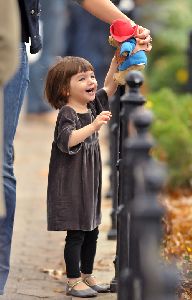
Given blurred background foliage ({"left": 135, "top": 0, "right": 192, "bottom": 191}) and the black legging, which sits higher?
blurred background foliage ({"left": 135, "top": 0, "right": 192, "bottom": 191})

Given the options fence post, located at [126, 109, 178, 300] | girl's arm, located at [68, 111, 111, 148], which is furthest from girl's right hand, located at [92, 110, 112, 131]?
fence post, located at [126, 109, 178, 300]

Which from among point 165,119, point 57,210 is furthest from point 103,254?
point 165,119

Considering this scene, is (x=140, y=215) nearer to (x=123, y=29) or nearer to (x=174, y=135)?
(x=123, y=29)

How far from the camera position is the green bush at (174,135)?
9.00 meters

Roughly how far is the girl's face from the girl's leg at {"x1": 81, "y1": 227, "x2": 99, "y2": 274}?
0.65 m

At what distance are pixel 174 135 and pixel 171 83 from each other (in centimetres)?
498

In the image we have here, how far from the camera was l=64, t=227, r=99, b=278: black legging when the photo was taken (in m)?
5.43

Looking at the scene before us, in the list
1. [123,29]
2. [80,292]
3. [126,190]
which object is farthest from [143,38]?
[80,292]

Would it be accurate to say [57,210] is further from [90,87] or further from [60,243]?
[60,243]

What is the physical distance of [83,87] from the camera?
5312 millimetres

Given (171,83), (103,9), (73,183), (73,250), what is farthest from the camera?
(171,83)

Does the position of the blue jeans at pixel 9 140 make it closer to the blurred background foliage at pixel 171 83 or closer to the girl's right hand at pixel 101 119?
the girl's right hand at pixel 101 119

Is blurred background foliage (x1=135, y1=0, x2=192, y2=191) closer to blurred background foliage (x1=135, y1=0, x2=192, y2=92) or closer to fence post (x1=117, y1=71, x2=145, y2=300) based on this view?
blurred background foliage (x1=135, y1=0, x2=192, y2=92)

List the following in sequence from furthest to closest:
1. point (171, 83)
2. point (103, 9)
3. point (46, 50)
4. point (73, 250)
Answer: point (171, 83) < point (46, 50) < point (73, 250) < point (103, 9)
